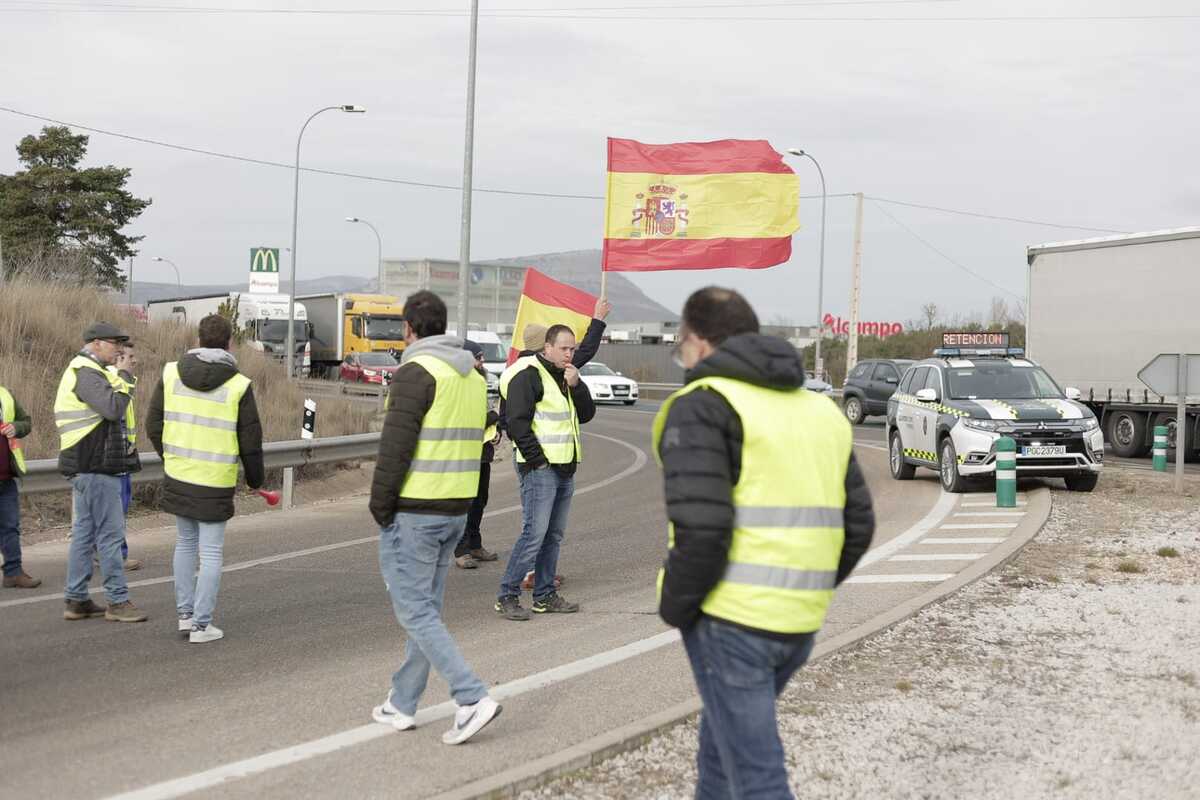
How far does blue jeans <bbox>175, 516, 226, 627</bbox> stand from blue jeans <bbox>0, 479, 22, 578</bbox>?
2183 millimetres

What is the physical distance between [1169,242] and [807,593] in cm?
2283

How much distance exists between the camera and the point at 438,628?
18.7 ft

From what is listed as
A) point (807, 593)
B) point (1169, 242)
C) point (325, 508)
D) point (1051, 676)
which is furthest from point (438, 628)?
point (1169, 242)

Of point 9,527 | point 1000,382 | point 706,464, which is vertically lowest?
point 9,527

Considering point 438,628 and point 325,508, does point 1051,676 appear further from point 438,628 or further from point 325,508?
point 325,508

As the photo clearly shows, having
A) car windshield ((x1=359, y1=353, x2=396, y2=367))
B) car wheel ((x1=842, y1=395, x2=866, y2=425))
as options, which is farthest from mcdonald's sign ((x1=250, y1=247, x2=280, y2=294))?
car wheel ((x1=842, y1=395, x2=866, y2=425))

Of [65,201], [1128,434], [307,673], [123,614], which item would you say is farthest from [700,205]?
[65,201]

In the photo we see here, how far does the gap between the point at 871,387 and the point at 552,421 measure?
92.4ft

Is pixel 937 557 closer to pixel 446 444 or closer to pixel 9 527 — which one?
pixel 446 444

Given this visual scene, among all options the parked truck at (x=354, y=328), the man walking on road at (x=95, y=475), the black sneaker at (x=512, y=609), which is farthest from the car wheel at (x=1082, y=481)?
the parked truck at (x=354, y=328)

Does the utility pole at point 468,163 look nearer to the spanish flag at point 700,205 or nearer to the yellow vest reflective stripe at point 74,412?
the spanish flag at point 700,205

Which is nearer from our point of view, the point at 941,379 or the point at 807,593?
the point at 807,593

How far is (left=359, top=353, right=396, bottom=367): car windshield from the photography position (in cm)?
4725

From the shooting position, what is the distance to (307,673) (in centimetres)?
705
